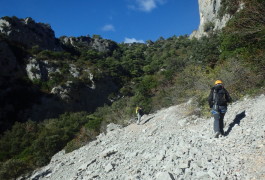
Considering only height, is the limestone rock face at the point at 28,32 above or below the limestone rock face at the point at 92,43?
below

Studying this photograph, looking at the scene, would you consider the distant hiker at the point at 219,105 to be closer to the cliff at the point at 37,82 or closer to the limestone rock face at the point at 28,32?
the cliff at the point at 37,82

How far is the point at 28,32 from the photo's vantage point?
51.2m

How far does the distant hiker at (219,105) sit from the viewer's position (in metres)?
5.55

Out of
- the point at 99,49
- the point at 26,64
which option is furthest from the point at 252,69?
the point at 99,49

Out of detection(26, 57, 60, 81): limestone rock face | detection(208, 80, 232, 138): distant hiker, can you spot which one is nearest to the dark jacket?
detection(208, 80, 232, 138): distant hiker

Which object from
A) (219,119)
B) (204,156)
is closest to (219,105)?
(219,119)

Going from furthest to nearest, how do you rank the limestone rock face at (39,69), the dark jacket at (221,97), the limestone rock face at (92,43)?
the limestone rock face at (92,43) < the limestone rock face at (39,69) < the dark jacket at (221,97)

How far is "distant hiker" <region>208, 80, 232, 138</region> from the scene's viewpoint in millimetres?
5547

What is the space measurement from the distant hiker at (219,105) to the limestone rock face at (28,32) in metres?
51.6

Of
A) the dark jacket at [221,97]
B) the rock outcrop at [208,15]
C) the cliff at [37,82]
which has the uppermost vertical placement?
the rock outcrop at [208,15]

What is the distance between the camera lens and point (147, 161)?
5.24 m

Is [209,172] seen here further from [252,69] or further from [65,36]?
[65,36]

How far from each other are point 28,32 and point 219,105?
2181 inches

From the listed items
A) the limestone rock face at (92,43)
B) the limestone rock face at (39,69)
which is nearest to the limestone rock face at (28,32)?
the limestone rock face at (39,69)
